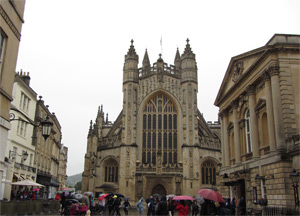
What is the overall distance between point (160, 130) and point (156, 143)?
1.86 metres

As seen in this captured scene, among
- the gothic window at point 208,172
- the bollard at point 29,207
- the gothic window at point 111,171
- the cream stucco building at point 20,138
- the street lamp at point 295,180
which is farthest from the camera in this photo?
the gothic window at point 111,171

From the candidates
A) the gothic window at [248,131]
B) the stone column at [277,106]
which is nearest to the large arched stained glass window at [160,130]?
the gothic window at [248,131]

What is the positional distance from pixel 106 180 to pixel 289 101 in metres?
29.1

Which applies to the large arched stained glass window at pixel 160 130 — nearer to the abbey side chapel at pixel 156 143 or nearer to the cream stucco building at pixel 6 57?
the abbey side chapel at pixel 156 143

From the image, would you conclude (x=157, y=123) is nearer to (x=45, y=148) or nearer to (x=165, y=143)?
(x=165, y=143)

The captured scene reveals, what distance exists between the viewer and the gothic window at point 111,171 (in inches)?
1602

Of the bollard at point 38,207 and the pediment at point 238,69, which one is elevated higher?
the pediment at point 238,69

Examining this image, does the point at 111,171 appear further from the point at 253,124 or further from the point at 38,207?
the point at 253,124

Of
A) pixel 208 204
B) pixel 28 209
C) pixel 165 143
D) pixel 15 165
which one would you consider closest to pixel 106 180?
pixel 165 143

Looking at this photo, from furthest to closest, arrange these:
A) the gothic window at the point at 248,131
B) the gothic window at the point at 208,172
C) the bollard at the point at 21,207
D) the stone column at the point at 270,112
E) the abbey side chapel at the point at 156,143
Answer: the gothic window at the point at 208,172
the abbey side chapel at the point at 156,143
the gothic window at the point at 248,131
the stone column at the point at 270,112
the bollard at the point at 21,207

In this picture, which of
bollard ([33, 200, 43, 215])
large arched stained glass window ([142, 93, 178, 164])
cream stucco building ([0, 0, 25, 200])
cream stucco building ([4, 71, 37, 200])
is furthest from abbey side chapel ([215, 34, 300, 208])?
large arched stained glass window ([142, 93, 178, 164])

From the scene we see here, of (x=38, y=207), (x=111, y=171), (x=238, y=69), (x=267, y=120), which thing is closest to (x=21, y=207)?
(x=38, y=207)

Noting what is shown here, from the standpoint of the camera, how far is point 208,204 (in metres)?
10.9

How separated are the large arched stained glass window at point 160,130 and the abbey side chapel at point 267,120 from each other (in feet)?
55.1
